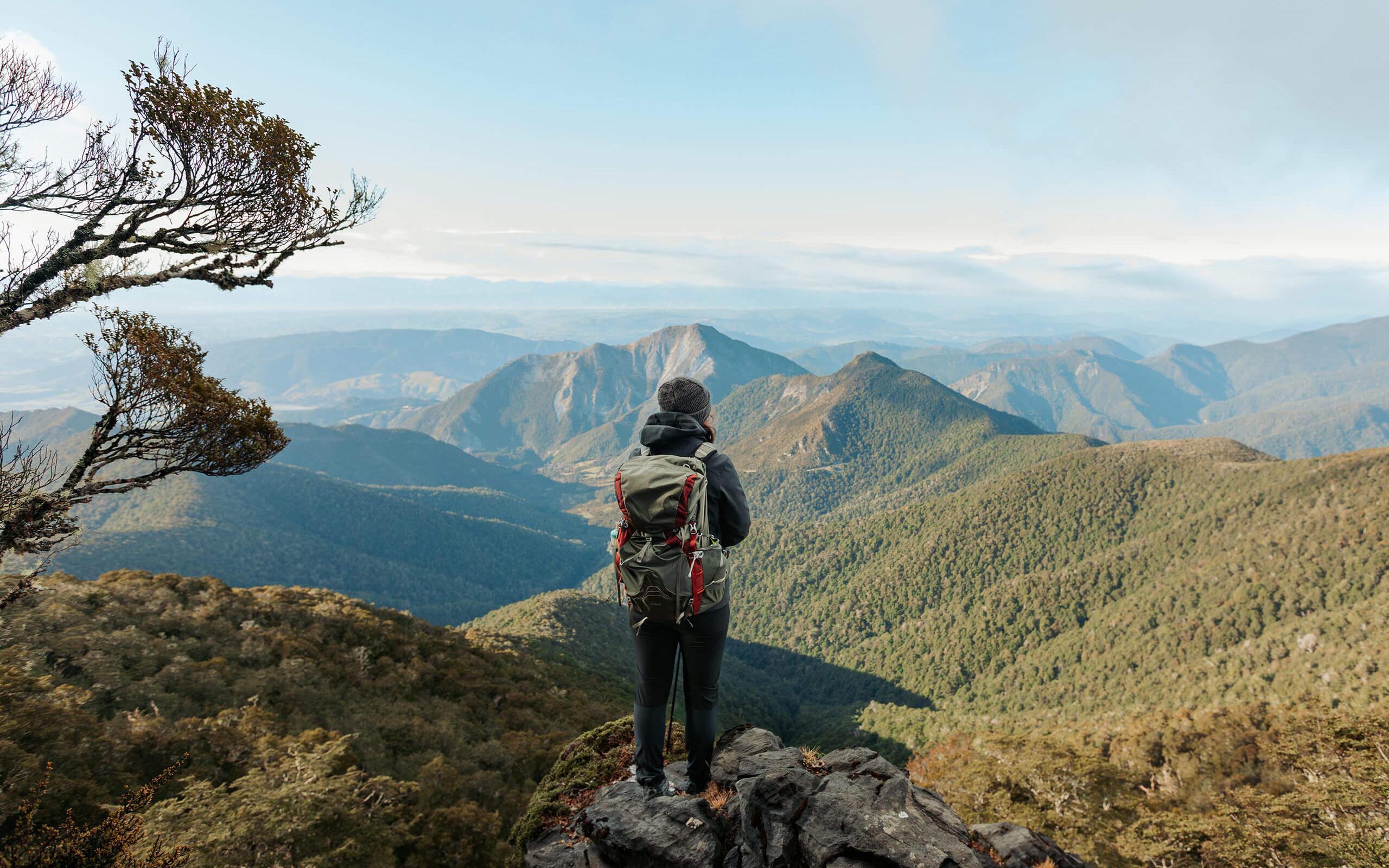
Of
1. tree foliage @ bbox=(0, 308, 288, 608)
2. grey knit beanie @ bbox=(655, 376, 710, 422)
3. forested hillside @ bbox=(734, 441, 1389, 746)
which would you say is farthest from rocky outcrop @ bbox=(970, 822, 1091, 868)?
forested hillside @ bbox=(734, 441, 1389, 746)

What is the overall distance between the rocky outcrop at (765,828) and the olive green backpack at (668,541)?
2.95 meters

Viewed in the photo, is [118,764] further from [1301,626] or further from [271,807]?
[1301,626]

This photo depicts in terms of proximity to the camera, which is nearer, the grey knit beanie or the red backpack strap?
the red backpack strap

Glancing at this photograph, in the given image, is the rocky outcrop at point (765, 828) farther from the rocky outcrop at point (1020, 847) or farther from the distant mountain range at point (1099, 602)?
the distant mountain range at point (1099, 602)

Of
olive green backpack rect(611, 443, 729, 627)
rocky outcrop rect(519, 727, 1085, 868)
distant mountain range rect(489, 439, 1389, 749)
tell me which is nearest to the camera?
olive green backpack rect(611, 443, 729, 627)

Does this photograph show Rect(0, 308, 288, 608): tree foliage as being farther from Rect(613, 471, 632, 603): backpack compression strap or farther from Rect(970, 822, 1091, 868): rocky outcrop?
Rect(970, 822, 1091, 868): rocky outcrop

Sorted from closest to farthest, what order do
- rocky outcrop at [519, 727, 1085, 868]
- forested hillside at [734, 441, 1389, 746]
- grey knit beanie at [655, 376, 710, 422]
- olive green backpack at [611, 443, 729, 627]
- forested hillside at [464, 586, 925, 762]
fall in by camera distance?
olive green backpack at [611, 443, 729, 627]
rocky outcrop at [519, 727, 1085, 868]
grey knit beanie at [655, 376, 710, 422]
forested hillside at [464, 586, 925, 762]
forested hillside at [734, 441, 1389, 746]

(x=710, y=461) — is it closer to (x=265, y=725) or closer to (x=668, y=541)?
(x=668, y=541)

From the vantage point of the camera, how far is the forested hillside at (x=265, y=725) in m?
8.54

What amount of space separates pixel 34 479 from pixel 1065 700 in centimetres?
13771

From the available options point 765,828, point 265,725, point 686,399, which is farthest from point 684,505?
point 265,725

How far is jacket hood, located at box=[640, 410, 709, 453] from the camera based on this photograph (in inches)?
281

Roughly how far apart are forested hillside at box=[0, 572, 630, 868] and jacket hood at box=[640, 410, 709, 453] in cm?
781

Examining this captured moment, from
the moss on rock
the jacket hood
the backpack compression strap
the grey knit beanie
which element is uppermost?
the grey knit beanie
